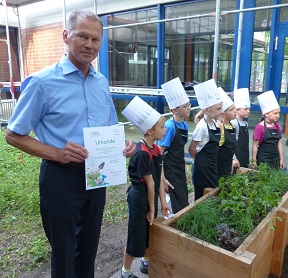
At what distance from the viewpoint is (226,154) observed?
3174 millimetres

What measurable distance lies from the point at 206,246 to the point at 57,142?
109 cm

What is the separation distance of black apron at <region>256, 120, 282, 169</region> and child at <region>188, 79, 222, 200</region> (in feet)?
3.19

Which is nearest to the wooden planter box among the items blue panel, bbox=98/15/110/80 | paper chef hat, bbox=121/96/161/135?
paper chef hat, bbox=121/96/161/135

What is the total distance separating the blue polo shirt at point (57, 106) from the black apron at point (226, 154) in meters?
1.75

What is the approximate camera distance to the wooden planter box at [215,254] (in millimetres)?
1720

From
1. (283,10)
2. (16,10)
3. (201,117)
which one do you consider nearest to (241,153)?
(201,117)

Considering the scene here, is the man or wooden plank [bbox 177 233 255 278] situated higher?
the man

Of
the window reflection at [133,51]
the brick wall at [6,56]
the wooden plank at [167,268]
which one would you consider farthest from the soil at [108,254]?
the brick wall at [6,56]

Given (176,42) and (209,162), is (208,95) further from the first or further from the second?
(176,42)

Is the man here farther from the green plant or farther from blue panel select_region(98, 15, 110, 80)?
blue panel select_region(98, 15, 110, 80)

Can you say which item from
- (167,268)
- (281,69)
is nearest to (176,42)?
(281,69)

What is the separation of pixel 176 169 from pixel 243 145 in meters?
1.33

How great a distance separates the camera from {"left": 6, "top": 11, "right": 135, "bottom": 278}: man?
5.23 feet

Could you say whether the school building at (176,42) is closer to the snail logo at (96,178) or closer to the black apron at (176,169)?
the black apron at (176,169)
